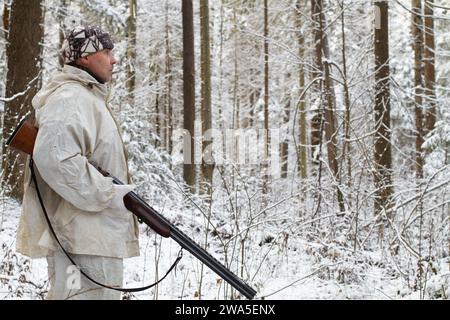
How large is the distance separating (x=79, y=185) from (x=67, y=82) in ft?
1.89

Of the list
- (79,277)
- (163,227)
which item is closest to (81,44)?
(163,227)

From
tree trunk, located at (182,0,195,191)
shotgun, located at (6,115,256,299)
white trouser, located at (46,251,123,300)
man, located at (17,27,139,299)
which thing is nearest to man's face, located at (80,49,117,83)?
man, located at (17,27,139,299)

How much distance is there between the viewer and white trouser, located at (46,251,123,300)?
2.51m

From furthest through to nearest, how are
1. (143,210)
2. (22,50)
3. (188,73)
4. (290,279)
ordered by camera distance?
(188,73), (22,50), (290,279), (143,210)

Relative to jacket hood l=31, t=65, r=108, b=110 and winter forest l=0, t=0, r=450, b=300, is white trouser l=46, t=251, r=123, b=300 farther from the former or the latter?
winter forest l=0, t=0, r=450, b=300

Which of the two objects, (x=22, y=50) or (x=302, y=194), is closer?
(x=302, y=194)

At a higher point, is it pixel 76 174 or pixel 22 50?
pixel 22 50

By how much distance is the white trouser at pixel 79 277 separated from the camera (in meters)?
2.51

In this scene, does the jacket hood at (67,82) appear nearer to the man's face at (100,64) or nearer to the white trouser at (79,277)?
the man's face at (100,64)

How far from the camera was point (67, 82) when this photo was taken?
2.57 metres

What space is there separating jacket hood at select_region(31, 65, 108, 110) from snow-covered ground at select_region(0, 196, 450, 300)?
217cm

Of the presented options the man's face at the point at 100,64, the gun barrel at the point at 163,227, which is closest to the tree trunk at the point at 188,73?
the gun barrel at the point at 163,227

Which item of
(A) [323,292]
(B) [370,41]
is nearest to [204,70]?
(B) [370,41]

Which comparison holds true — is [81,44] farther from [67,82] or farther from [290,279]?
[290,279]
